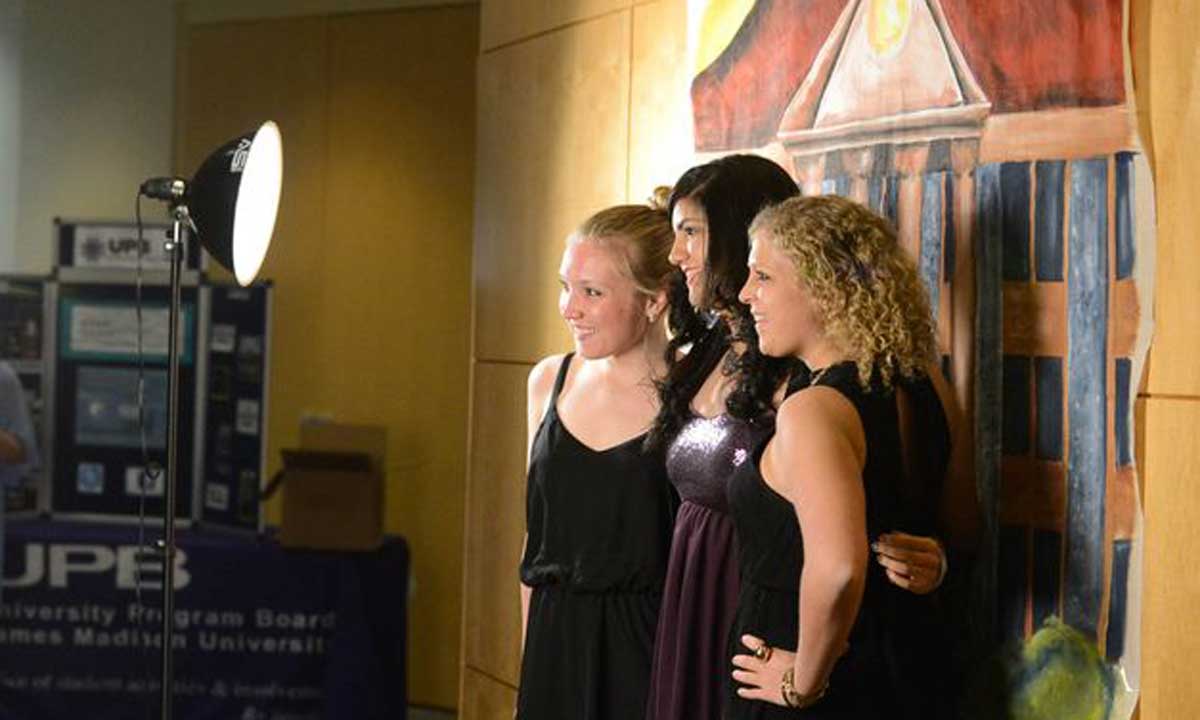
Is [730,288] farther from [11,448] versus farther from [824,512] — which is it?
[11,448]

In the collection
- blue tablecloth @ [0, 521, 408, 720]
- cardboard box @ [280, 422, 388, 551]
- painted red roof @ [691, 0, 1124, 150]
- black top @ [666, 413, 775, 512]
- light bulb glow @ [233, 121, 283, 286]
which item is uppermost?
painted red roof @ [691, 0, 1124, 150]

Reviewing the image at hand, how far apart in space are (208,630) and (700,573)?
10.9 ft

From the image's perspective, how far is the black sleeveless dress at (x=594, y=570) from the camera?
2.85 meters

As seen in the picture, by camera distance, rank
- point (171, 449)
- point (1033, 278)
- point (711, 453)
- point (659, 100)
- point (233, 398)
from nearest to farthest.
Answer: point (1033, 278), point (711, 453), point (171, 449), point (659, 100), point (233, 398)

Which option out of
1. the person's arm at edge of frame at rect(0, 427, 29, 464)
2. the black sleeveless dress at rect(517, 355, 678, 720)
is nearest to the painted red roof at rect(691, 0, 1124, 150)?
the black sleeveless dress at rect(517, 355, 678, 720)

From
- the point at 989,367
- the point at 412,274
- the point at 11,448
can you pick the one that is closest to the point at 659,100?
the point at 989,367

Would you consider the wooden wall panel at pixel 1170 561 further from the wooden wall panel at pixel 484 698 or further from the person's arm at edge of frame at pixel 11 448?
the person's arm at edge of frame at pixel 11 448

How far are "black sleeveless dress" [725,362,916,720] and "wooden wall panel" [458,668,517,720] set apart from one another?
5.55 feet

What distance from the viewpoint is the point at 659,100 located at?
11.5 ft

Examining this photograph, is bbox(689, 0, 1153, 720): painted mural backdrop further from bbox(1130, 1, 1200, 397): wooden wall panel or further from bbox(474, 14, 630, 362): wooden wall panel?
bbox(474, 14, 630, 362): wooden wall panel

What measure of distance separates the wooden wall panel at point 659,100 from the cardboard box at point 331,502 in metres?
2.26

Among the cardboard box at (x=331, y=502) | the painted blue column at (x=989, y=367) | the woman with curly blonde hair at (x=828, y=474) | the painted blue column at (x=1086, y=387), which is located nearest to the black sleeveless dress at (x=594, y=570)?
the woman with curly blonde hair at (x=828, y=474)

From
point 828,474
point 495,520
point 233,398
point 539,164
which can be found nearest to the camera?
point 828,474

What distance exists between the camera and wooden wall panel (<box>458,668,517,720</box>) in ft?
13.1
